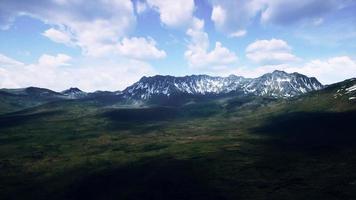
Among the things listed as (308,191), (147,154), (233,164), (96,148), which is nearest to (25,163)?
(96,148)

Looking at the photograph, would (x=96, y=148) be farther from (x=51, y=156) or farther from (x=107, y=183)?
(x=107, y=183)

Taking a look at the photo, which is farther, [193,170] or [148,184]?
[193,170]

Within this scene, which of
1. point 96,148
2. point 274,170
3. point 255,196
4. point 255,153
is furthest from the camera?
point 96,148

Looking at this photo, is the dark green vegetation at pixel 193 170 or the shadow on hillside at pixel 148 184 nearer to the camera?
the shadow on hillside at pixel 148 184

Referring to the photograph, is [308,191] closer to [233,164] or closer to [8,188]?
[233,164]

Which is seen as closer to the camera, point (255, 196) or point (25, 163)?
point (255, 196)

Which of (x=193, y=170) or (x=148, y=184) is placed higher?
(x=193, y=170)

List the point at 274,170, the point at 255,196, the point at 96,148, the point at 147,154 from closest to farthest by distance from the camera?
the point at 255,196 < the point at 274,170 < the point at 147,154 < the point at 96,148

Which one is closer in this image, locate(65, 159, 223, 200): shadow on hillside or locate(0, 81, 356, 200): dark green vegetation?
locate(65, 159, 223, 200): shadow on hillside

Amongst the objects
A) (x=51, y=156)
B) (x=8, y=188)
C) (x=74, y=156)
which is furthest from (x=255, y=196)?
(x=51, y=156)
